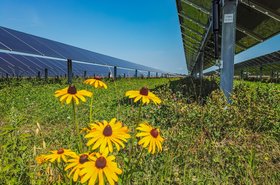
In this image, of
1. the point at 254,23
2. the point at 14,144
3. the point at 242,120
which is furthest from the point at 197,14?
the point at 14,144

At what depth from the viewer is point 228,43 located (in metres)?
6.57

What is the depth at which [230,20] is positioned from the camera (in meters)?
6.50

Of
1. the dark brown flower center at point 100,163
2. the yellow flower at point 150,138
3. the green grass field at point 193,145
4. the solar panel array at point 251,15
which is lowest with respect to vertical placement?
the green grass field at point 193,145

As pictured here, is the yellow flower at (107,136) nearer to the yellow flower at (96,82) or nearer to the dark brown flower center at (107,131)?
the dark brown flower center at (107,131)

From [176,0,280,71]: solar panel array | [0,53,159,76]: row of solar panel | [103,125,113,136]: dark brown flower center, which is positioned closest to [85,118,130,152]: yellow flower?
[103,125,113,136]: dark brown flower center

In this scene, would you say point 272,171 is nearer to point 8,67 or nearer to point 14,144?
point 14,144

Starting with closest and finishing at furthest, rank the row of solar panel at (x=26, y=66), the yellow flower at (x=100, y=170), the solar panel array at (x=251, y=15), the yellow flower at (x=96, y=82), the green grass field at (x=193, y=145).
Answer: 1. the yellow flower at (x=100, y=170)
2. the yellow flower at (x=96, y=82)
3. the green grass field at (x=193, y=145)
4. the solar panel array at (x=251, y=15)
5. the row of solar panel at (x=26, y=66)

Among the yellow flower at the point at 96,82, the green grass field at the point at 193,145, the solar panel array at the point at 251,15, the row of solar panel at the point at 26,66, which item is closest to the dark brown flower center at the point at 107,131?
the yellow flower at the point at 96,82

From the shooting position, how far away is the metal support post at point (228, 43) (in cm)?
650

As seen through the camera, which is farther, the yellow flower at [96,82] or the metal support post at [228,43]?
the metal support post at [228,43]

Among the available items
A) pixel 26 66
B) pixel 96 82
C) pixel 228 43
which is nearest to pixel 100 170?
pixel 96 82

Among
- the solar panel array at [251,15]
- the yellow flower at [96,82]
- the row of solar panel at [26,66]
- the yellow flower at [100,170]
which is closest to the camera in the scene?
the yellow flower at [100,170]

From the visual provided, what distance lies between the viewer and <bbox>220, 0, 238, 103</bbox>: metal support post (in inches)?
256

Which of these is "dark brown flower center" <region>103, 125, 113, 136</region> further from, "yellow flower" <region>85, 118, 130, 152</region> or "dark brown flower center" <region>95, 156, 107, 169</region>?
"dark brown flower center" <region>95, 156, 107, 169</region>
